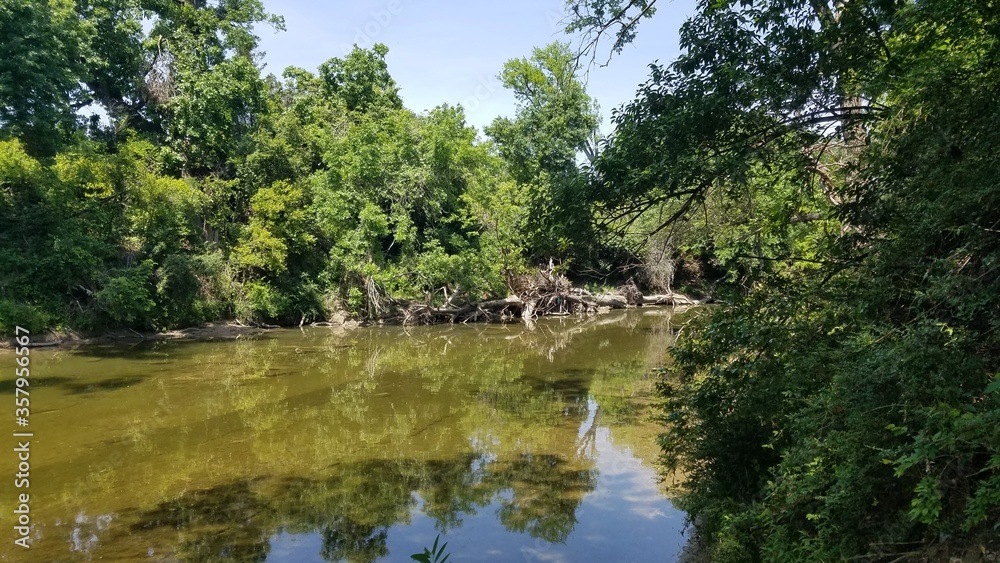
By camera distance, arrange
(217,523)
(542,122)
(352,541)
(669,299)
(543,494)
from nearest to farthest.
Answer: (352,541), (217,523), (543,494), (669,299), (542,122)

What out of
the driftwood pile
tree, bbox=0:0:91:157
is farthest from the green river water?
tree, bbox=0:0:91:157

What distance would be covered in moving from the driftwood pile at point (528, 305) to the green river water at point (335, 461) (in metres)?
7.17

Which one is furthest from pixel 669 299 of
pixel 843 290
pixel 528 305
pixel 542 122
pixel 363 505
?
pixel 843 290

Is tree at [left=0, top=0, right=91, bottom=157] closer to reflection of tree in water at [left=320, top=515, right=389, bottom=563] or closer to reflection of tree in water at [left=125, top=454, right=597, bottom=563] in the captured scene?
reflection of tree in water at [left=125, top=454, right=597, bottom=563]

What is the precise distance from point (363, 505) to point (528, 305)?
58.0 ft

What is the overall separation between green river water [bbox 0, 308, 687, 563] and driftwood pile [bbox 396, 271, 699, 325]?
23.5 ft

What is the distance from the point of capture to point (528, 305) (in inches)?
940


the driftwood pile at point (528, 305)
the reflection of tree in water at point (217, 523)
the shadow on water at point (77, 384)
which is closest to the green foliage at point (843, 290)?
the reflection of tree in water at point (217, 523)

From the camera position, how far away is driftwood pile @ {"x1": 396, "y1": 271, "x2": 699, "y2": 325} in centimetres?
2225

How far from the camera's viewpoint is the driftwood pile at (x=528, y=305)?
22250mm

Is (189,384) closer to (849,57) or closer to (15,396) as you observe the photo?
(15,396)

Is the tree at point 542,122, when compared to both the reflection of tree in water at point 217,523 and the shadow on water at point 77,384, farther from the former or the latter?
the reflection of tree in water at point 217,523

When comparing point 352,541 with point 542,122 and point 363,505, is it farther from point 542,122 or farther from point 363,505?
point 542,122

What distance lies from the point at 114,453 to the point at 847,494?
8801 millimetres
